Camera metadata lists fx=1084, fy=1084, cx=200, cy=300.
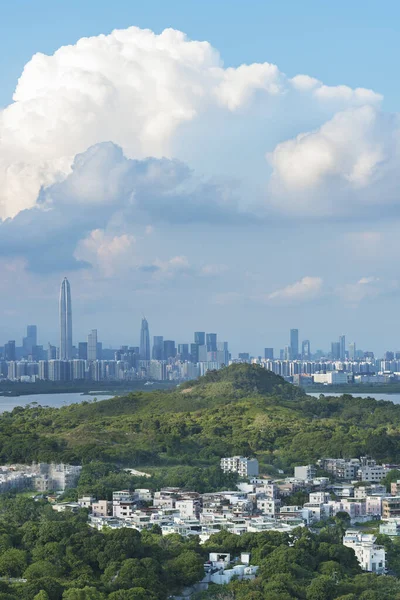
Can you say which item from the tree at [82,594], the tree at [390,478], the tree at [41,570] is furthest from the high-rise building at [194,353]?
the tree at [82,594]

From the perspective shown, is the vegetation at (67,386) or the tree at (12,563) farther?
the vegetation at (67,386)

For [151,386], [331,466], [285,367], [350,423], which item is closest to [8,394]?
[151,386]

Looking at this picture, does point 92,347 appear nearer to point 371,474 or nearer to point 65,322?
point 65,322

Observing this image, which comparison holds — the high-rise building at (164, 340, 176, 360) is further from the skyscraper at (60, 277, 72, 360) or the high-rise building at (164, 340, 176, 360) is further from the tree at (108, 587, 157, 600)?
the tree at (108, 587, 157, 600)

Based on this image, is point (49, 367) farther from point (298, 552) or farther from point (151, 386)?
point (298, 552)

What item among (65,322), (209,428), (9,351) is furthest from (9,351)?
(209,428)

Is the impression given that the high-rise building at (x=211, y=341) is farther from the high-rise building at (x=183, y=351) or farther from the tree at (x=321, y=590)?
the tree at (x=321, y=590)

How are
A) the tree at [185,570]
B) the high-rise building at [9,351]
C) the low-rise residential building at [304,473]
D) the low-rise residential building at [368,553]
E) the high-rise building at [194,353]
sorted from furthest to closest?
1. the high-rise building at [9,351]
2. the high-rise building at [194,353]
3. the low-rise residential building at [304,473]
4. the low-rise residential building at [368,553]
5. the tree at [185,570]
